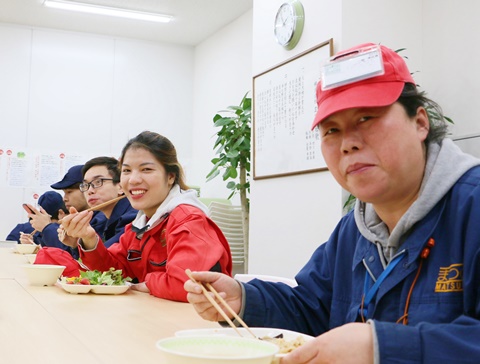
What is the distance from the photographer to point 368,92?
1015 millimetres

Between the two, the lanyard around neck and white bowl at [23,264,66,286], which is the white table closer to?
white bowl at [23,264,66,286]

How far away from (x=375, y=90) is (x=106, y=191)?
7.78 feet

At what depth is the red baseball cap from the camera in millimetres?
1010

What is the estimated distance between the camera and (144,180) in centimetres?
221

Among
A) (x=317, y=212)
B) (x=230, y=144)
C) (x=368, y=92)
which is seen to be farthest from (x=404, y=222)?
(x=230, y=144)

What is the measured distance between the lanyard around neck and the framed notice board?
2077 mm

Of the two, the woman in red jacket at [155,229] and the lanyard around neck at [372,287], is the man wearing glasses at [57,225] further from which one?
the lanyard around neck at [372,287]

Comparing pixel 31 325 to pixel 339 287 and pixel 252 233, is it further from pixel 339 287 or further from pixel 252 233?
pixel 252 233

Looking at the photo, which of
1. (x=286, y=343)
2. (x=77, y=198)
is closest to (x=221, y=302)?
(x=286, y=343)

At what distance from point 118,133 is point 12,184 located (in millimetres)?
1319

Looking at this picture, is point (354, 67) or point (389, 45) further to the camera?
point (389, 45)

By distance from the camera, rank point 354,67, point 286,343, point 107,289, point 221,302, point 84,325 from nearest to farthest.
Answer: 1. point 286,343
2. point 354,67
3. point 221,302
4. point 84,325
5. point 107,289

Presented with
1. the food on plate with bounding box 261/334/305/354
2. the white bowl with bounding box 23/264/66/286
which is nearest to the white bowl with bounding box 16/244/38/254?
the white bowl with bounding box 23/264/66/286

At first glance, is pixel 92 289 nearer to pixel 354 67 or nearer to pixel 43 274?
pixel 43 274
